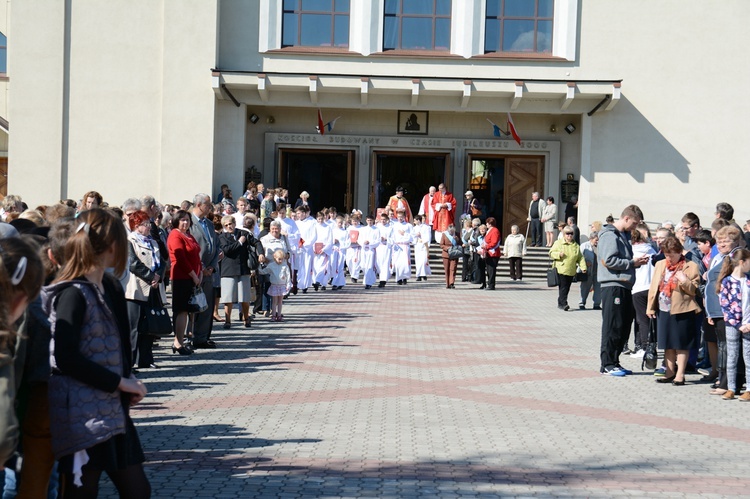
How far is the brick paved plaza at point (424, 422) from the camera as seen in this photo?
684 centimetres

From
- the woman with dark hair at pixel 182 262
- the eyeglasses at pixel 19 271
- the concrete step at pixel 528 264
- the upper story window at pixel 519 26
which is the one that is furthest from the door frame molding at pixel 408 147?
the eyeglasses at pixel 19 271

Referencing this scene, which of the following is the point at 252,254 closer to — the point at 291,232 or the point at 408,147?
the point at 291,232

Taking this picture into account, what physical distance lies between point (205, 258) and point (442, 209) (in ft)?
56.8

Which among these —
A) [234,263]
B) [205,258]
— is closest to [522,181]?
[234,263]

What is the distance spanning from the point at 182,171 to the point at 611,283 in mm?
20603

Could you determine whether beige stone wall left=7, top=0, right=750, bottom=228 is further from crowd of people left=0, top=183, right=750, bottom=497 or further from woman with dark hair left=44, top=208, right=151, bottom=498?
woman with dark hair left=44, top=208, right=151, bottom=498

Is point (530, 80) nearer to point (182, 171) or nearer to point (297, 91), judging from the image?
point (297, 91)

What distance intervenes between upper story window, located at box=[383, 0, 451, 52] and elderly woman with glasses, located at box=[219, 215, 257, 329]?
1691cm

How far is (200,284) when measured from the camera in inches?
508

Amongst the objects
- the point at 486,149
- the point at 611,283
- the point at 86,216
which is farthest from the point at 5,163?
the point at 86,216

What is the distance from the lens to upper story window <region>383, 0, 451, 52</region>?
3136 centimetres

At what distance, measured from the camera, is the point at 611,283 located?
1179 centimetres

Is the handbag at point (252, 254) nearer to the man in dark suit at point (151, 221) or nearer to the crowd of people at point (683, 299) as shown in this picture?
the man in dark suit at point (151, 221)

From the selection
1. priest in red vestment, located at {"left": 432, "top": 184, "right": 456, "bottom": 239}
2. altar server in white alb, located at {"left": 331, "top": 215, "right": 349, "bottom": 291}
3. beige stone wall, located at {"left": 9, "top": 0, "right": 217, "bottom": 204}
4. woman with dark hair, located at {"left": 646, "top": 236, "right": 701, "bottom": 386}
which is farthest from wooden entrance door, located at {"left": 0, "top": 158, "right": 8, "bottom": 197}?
woman with dark hair, located at {"left": 646, "top": 236, "right": 701, "bottom": 386}
